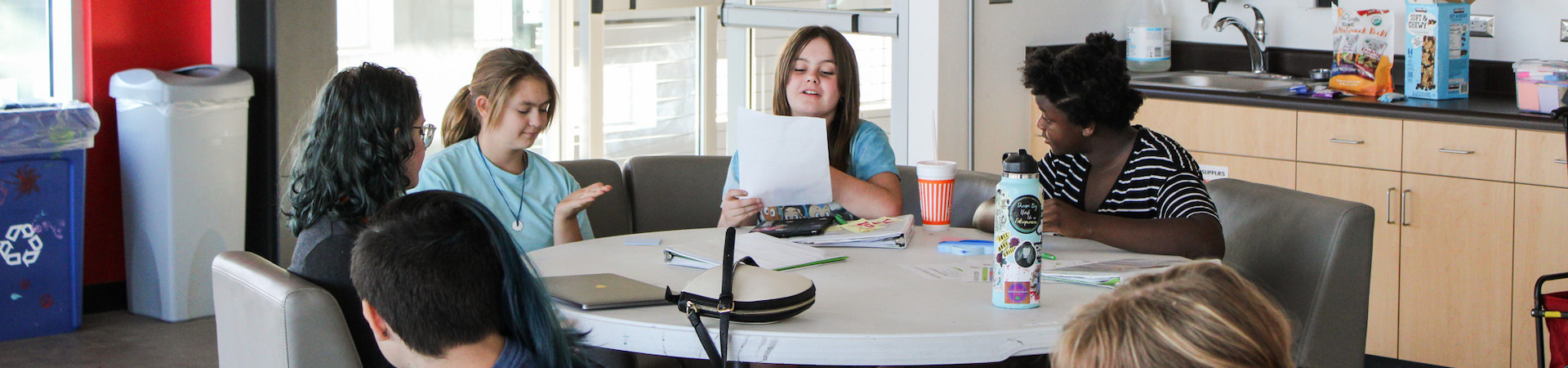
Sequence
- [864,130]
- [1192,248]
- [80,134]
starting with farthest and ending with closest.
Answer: [80,134] → [864,130] → [1192,248]

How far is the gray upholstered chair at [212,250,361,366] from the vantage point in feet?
5.01

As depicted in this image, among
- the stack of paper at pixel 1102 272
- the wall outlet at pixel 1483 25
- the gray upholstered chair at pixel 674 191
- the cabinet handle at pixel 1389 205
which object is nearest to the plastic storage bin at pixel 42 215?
the gray upholstered chair at pixel 674 191

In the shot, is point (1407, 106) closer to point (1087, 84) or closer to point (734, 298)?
point (1087, 84)

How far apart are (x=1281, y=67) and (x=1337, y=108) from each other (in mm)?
795

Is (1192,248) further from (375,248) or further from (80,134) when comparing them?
(80,134)

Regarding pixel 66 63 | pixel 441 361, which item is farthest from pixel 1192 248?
pixel 66 63

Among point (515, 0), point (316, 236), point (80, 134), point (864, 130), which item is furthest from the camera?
point (515, 0)

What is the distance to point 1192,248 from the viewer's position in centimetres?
205

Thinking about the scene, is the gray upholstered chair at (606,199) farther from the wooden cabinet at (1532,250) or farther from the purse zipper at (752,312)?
the wooden cabinet at (1532,250)

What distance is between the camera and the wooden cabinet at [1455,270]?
319cm

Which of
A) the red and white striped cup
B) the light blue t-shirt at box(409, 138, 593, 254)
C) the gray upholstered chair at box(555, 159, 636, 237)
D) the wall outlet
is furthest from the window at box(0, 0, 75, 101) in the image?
the wall outlet

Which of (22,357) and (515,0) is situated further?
(515,0)

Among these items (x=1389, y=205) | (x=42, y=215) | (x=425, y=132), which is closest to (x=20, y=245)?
(x=42, y=215)

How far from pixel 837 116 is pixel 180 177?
2.16 meters
